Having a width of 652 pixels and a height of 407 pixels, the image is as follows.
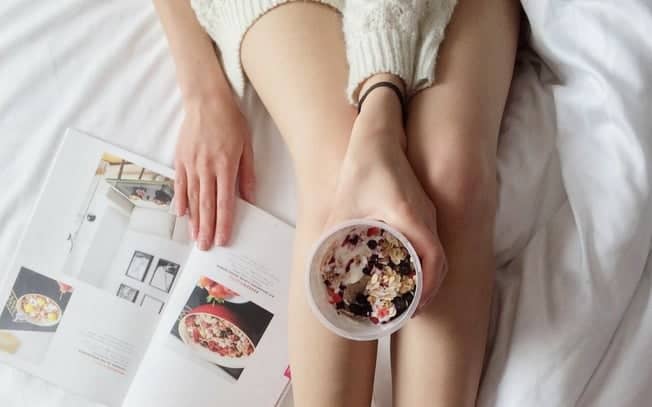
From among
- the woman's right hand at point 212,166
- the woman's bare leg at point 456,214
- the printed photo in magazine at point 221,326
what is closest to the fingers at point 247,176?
the woman's right hand at point 212,166

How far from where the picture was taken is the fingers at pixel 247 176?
867 millimetres

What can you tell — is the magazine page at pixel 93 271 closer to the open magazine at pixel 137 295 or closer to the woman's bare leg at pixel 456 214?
the open magazine at pixel 137 295

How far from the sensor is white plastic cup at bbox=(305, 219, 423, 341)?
0.61 metres

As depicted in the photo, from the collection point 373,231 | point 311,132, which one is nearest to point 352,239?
point 373,231

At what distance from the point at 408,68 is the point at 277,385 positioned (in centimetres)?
38

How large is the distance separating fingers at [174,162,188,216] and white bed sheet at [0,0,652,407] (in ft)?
0.13

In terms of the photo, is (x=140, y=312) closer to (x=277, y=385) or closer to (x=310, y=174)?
(x=277, y=385)

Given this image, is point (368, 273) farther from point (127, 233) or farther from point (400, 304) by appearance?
point (127, 233)

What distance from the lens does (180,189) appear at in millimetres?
870

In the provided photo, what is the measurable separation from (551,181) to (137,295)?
485 mm

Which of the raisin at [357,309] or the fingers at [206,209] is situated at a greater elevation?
the raisin at [357,309]

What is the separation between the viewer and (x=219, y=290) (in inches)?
33.6

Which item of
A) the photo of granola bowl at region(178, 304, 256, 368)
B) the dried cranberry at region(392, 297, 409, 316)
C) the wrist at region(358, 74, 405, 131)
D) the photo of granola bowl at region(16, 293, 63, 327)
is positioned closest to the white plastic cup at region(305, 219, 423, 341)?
the dried cranberry at region(392, 297, 409, 316)

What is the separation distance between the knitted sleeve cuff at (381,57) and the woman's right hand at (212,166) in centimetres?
18
